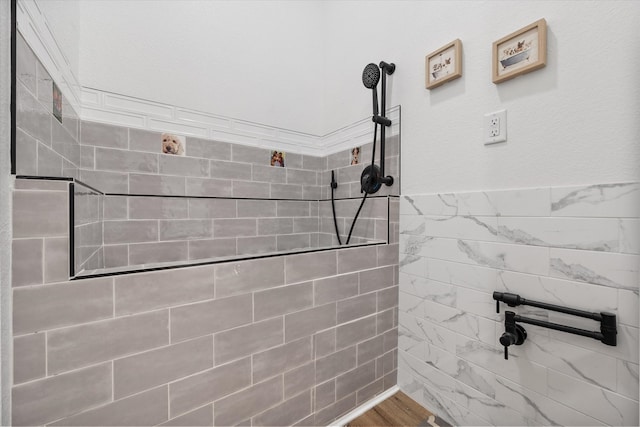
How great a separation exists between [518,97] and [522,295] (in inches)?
29.1

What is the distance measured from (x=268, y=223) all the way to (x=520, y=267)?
4.45ft

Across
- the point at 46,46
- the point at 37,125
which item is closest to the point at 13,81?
the point at 37,125

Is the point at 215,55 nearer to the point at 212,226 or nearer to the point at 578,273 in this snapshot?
the point at 212,226

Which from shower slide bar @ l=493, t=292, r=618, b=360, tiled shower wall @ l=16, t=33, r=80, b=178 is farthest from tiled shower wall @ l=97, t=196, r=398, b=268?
shower slide bar @ l=493, t=292, r=618, b=360

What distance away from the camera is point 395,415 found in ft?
3.95

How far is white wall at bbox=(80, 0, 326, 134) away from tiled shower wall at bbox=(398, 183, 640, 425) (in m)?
1.16

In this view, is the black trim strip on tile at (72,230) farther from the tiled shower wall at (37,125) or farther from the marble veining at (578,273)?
the marble veining at (578,273)

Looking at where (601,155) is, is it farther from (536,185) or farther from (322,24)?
(322,24)

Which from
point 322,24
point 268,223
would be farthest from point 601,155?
point 322,24

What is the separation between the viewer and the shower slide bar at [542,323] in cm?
75

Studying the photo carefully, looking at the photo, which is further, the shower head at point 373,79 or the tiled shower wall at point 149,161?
the shower head at point 373,79

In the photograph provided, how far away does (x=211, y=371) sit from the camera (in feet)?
2.71

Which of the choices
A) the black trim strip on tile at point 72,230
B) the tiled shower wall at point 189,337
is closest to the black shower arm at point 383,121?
the tiled shower wall at point 189,337

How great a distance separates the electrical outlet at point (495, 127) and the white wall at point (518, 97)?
2 cm
